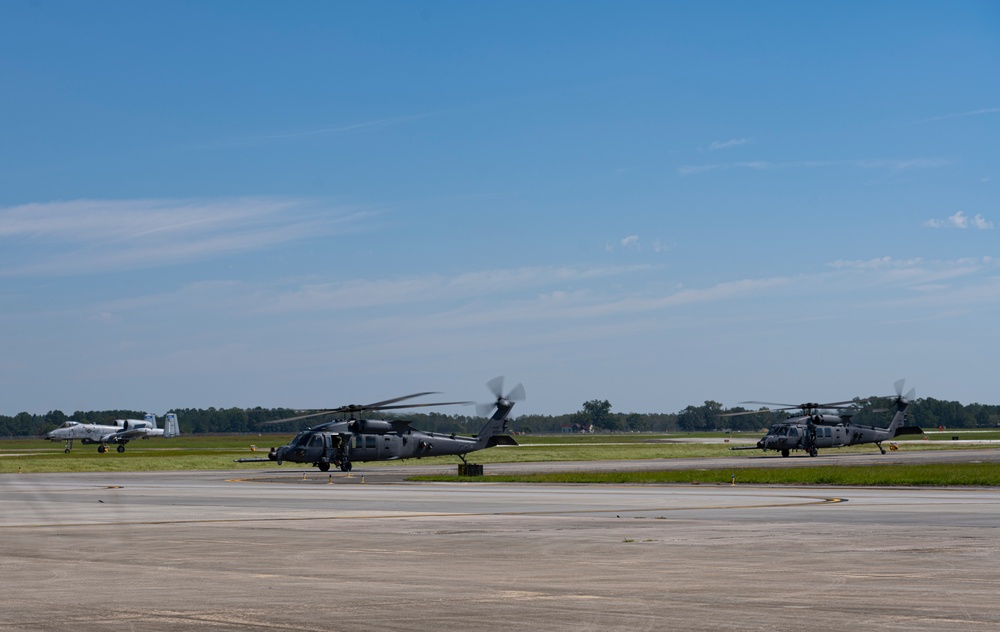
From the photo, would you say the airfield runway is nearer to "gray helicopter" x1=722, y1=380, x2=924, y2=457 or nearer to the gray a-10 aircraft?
"gray helicopter" x1=722, y1=380, x2=924, y2=457

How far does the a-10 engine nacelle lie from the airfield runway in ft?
93.3

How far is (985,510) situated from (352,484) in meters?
27.1

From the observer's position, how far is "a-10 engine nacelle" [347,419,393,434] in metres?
64.8

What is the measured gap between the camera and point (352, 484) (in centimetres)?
5050

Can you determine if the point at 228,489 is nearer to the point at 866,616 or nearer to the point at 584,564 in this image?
the point at 584,564

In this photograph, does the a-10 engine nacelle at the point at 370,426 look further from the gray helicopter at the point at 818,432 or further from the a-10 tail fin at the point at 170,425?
the a-10 tail fin at the point at 170,425

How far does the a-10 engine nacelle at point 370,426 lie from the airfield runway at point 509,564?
28.4 metres

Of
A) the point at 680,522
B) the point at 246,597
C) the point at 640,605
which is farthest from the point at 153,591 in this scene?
the point at 680,522

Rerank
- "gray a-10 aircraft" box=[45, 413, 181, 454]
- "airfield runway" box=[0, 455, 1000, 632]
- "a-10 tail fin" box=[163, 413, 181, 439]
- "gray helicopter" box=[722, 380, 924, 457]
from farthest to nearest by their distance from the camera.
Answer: "a-10 tail fin" box=[163, 413, 181, 439]
"gray a-10 aircraft" box=[45, 413, 181, 454]
"gray helicopter" box=[722, 380, 924, 457]
"airfield runway" box=[0, 455, 1000, 632]

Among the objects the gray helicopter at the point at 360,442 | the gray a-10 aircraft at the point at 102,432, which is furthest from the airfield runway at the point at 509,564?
the gray a-10 aircraft at the point at 102,432

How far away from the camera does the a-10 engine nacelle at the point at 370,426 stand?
212 feet

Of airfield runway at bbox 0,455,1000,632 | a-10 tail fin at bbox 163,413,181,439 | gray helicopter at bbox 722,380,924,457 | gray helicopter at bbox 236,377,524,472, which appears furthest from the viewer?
a-10 tail fin at bbox 163,413,181,439

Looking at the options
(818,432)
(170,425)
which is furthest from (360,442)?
(170,425)

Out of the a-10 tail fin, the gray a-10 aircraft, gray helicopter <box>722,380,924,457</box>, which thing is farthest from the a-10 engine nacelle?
the a-10 tail fin
